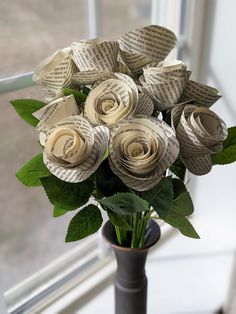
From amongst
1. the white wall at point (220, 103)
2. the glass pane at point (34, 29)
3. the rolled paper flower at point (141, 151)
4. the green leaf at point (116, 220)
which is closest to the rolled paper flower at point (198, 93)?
the rolled paper flower at point (141, 151)

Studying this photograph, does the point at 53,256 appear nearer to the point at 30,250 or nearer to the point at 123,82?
the point at 30,250

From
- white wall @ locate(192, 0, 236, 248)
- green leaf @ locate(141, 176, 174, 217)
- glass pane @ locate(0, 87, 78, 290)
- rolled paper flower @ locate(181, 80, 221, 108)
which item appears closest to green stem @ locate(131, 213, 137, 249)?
green leaf @ locate(141, 176, 174, 217)

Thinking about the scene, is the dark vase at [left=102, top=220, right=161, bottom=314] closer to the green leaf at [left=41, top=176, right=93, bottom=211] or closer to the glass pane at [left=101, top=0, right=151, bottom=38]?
the green leaf at [left=41, top=176, right=93, bottom=211]

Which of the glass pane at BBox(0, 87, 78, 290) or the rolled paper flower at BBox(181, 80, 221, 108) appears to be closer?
the rolled paper flower at BBox(181, 80, 221, 108)

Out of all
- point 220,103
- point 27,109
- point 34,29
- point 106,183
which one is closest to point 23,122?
point 34,29

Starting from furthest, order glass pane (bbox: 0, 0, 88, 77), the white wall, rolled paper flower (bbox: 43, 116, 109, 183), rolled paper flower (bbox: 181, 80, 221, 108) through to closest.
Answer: the white wall < glass pane (bbox: 0, 0, 88, 77) < rolled paper flower (bbox: 181, 80, 221, 108) < rolled paper flower (bbox: 43, 116, 109, 183)

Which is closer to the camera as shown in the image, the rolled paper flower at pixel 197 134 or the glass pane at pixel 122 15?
the rolled paper flower at pixel 197 134

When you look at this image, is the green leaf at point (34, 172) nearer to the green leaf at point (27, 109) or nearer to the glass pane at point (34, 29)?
the green leaf at point (27, 109)
